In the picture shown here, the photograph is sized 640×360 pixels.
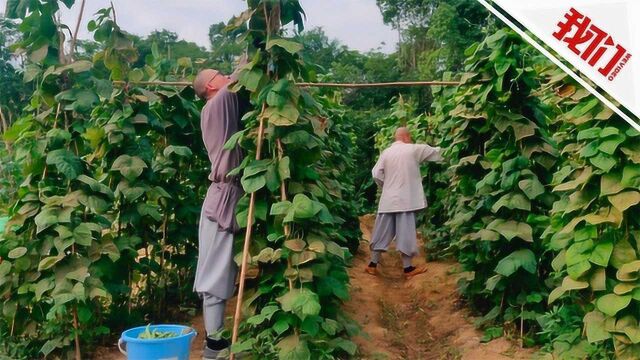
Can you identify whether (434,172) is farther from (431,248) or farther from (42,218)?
(42,218)

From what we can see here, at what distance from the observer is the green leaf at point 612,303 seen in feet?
10.1

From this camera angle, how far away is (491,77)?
473 centimetres

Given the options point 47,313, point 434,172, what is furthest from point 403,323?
point 434,172

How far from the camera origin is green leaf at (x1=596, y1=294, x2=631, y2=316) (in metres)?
3.09

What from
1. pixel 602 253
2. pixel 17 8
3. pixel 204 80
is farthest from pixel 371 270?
pixel 17 8

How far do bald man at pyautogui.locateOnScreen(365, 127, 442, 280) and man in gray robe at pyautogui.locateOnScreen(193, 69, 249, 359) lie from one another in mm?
3201

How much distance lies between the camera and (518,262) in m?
4.39

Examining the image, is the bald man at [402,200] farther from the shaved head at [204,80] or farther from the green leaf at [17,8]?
the green leaf at [17,8]

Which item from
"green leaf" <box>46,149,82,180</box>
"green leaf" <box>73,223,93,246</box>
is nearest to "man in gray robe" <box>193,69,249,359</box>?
"green leaf" <box>73,223,93,246</box>

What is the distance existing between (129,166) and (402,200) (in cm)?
348

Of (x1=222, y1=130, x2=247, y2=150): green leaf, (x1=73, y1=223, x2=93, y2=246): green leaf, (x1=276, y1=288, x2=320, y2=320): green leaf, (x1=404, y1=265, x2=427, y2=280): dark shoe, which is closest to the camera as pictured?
(x1=276, y1=288, x2=320, y2=320): green leaf

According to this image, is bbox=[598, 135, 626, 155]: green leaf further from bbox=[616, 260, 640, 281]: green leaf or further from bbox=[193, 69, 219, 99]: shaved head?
bbox=[193, 69, 219, 99]: shaved head

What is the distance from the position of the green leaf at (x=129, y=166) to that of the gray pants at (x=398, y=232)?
11.1 feet

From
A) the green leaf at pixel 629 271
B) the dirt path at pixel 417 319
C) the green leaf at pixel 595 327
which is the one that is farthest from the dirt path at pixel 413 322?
the green leaf at pixel 629 271
